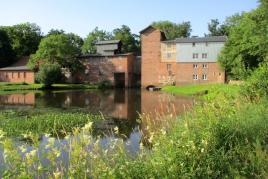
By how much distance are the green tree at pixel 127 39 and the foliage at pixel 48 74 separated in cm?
2658

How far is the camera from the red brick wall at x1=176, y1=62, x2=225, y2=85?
58.1 meters

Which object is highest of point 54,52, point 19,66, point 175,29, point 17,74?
point 175,29

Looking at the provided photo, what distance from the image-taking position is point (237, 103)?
10.6 m

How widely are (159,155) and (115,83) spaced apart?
58774 mm

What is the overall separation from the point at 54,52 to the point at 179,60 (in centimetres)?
2048

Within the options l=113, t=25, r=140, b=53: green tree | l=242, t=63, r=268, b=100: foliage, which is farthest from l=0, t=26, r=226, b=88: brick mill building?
l=242, t=63, r=268, b=100: foliage

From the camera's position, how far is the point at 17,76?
6525 cm

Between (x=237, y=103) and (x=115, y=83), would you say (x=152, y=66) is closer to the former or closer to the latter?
(x=115, y=83)

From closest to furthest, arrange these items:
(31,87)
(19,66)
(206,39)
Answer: (31,87) < (206,39) < (19,66)

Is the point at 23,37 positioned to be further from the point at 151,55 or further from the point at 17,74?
the point at 151,55

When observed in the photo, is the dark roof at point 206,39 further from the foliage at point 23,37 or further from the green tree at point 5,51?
the green tree at point 5,51

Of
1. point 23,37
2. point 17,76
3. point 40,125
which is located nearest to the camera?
point 40,125

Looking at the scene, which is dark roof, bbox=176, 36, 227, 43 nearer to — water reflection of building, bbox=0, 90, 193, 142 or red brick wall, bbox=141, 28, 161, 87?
red brick wall, bbox=141, 28, 161, 87

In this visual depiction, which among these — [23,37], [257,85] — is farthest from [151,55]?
[257,85]
